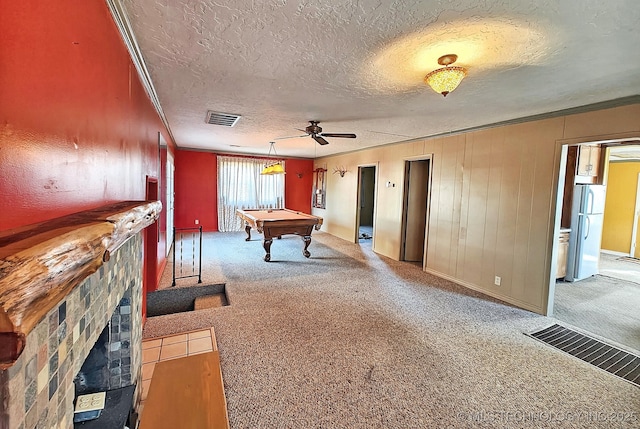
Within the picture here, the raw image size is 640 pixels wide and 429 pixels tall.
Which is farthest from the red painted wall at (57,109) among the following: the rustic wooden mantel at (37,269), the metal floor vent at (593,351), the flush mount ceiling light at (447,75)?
the metal floor vent at (593,351)

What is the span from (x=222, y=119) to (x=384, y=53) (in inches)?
106

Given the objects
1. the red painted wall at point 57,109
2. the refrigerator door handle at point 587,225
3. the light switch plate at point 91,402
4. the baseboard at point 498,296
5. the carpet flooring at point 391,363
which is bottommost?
the carpet flooring at point 391,363

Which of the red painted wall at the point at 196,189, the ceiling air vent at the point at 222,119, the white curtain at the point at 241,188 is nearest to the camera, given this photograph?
the ceiling air vent at the point at 222,119

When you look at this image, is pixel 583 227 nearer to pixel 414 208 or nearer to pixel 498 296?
pixel 498 296

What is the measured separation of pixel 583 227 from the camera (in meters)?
4.44

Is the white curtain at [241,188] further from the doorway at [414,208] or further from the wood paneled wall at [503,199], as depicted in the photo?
the wood paneled wall at [503,199]

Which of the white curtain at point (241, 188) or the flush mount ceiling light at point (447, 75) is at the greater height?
the flush mount ceiling light at point (447, 75)

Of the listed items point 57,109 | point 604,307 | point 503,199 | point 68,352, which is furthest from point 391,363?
point 604,307

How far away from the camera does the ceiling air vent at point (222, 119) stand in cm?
365

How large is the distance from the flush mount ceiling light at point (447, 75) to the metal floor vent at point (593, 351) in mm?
2517

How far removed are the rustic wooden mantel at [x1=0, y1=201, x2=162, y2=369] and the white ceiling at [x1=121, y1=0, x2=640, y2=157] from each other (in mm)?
1415

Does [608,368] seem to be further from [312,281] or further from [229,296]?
[229,296]

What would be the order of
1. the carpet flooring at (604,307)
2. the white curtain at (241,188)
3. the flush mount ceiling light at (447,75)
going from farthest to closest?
the white curtain at (241,188) → the carpet flooring at (604,307) → the flush mount ceiling light at (447,75)

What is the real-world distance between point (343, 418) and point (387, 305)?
175cm
